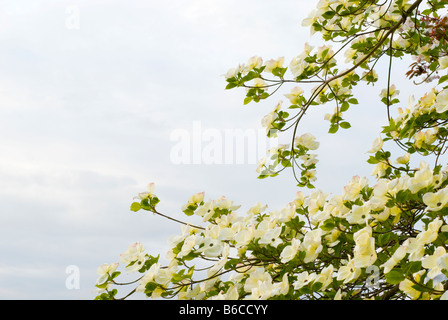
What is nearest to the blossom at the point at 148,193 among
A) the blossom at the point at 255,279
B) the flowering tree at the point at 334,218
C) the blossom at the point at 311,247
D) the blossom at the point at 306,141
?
the flowering tree at the point at 334,218

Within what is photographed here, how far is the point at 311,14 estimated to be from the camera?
263 cm

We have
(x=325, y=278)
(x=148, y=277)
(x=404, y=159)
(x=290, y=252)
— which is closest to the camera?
Result: (x=325, y=278)

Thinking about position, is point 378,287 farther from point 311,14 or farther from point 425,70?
point 425,70

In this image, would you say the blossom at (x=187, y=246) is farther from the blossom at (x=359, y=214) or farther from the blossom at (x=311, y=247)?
the blossom at (x=359, y=214)

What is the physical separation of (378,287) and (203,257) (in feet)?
2.49

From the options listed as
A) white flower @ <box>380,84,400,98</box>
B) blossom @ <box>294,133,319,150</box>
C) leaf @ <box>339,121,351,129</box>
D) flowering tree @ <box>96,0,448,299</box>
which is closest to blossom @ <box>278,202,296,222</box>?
flowering tree @ <box>96,0,448,299</box>

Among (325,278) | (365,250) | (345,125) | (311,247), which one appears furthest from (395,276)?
(345,125)

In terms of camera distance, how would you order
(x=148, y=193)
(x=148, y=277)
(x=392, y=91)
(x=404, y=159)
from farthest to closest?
(x=392, y=91), (x=404, y=159), (x=148, y=193), (x=148, y=277)

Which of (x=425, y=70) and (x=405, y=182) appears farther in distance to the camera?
(x=425, y=70)

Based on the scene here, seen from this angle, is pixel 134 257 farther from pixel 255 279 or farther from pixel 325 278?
pixel 325 278

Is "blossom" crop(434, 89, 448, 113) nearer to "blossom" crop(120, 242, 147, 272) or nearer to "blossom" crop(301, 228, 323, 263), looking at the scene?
"blossom" crop(301, 228, 323, 263)
